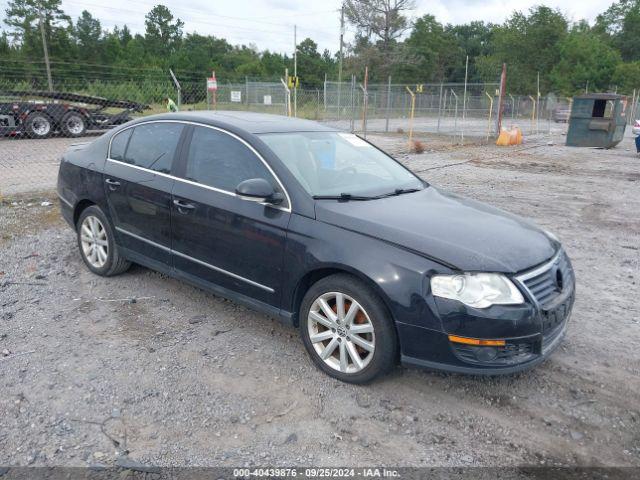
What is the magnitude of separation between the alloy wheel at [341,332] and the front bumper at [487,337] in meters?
0.26

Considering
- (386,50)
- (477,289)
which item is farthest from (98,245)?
(386,50)

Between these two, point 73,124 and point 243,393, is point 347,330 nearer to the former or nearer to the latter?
point 243,393

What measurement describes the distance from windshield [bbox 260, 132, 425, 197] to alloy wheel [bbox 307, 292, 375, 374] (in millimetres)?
770

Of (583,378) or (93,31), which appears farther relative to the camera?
(93,31)

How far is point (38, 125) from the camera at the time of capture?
18.2 metres

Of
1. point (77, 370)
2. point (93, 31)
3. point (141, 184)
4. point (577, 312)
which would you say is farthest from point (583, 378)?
point (93, 31)

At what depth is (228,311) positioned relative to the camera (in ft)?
14.5

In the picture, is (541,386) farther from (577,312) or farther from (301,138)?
(301,138)

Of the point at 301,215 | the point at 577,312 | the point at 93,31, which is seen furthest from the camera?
the point at 93,31

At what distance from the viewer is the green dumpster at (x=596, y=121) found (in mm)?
19359

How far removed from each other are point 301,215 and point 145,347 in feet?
4.81

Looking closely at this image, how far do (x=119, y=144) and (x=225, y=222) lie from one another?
169cm

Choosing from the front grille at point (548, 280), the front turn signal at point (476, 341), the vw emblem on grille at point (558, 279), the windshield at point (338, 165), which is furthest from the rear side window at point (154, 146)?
the vw emblem on grille at point (558, 279)

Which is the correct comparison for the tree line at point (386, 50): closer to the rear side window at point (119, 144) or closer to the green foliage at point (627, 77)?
the green foliage at point (627, 77)
